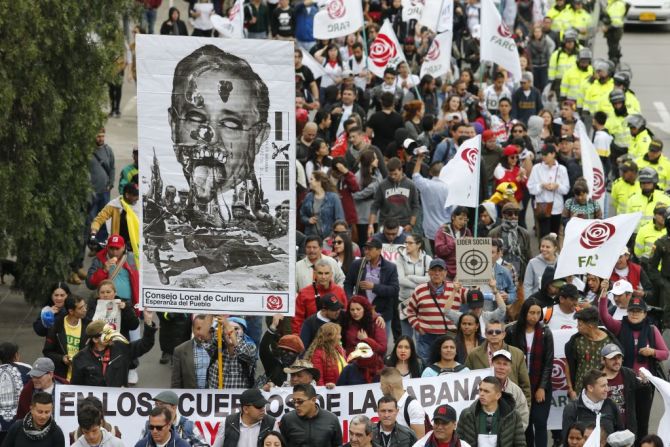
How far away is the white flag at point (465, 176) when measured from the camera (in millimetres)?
17422

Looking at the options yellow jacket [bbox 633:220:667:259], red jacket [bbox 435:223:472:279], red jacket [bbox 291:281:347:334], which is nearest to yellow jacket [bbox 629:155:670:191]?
yellow jacket [bbox 633:220:667:259]

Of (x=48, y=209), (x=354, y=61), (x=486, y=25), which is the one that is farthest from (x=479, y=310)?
(x=354, y=61)

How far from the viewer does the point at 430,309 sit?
1519 cm

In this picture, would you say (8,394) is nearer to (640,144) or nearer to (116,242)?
(116,242)

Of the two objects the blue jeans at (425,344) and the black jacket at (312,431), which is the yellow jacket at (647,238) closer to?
the blue jeans at (425,344)

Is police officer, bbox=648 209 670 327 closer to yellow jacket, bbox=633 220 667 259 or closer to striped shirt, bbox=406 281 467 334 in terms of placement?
yellow jacket, bbox=633 220 667 259

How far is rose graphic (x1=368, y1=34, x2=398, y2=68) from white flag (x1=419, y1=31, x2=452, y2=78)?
536mm

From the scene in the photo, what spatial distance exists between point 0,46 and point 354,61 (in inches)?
438

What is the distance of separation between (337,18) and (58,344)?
12.3m

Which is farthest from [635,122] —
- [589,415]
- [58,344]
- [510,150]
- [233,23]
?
[58,344]

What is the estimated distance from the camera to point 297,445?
12.4 meters

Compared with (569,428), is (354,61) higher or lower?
higher

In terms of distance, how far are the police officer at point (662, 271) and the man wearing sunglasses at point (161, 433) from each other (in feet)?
21.5

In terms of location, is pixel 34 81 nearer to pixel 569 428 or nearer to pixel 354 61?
pixel 569 428
